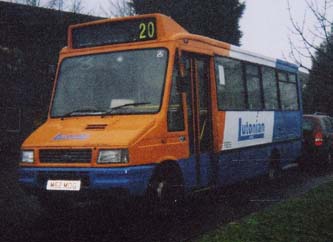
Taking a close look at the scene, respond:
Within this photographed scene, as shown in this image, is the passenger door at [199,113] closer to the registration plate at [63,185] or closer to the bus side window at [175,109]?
the bus side window at [175,109]

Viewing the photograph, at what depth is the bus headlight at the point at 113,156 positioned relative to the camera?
23.7 feet

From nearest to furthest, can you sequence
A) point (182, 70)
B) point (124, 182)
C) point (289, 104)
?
point (124, 182), point (182, 70), point (289, 104)

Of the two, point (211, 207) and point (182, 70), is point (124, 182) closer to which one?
point (182, 70)

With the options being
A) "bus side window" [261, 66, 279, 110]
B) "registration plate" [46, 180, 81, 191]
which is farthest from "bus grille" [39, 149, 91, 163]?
"bus side window" [261, 66, 279, 110]

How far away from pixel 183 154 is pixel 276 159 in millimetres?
5195

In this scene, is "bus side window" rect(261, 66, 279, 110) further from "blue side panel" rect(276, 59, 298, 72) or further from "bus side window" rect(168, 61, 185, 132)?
"bus side window" rect(168, 61, 185, 132)

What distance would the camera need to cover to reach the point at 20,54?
25.5m

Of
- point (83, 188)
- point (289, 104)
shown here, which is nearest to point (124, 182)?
point (83, 188)

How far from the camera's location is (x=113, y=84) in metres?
8.32

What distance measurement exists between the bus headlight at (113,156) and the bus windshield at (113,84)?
961 mm

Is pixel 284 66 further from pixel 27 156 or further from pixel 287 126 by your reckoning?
pixel 27 156

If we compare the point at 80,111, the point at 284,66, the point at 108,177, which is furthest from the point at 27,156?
the point at 284,66

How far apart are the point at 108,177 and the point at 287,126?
25.1ft

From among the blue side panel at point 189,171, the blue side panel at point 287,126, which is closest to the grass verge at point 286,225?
the blue side panel at point 189,171
